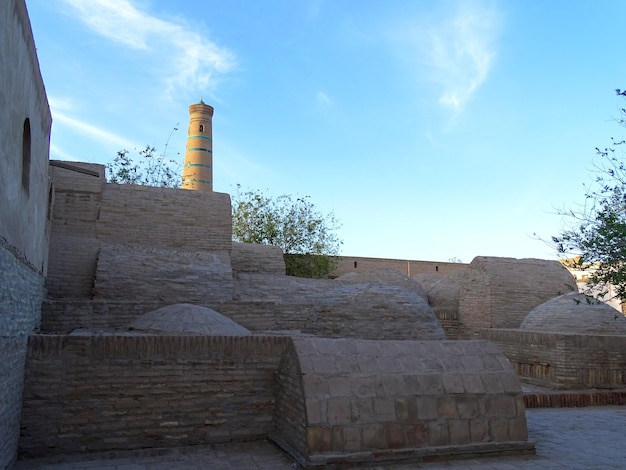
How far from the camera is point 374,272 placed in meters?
16.1

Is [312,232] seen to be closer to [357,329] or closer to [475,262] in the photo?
[475,262]

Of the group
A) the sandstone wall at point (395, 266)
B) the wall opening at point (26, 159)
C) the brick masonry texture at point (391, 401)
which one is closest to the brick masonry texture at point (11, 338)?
the wall opening at point (26, 159)

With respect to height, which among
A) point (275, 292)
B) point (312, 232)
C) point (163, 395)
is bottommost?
point (163, 395)

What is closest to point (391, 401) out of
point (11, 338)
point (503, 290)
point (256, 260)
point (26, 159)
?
point (11, 338)

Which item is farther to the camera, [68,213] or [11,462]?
[68,213]

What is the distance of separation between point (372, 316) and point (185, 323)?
10.9 feet

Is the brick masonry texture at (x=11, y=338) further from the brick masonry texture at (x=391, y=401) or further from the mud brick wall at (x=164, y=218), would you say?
the mud brick wall at (x=164, y=218)

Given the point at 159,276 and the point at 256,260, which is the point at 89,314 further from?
the point at 256,260

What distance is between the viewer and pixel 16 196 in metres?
5.09

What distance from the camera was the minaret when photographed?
21109 millimetres

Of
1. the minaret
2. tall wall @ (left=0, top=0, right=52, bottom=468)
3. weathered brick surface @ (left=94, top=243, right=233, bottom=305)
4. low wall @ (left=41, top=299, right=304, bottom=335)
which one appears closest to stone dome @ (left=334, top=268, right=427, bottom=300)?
weathered brick surface @ (left=94, top=243, right=233, bottom=305)

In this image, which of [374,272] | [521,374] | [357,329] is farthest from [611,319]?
[374,272]

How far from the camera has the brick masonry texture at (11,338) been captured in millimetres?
4430

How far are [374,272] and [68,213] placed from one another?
27.1 feet
